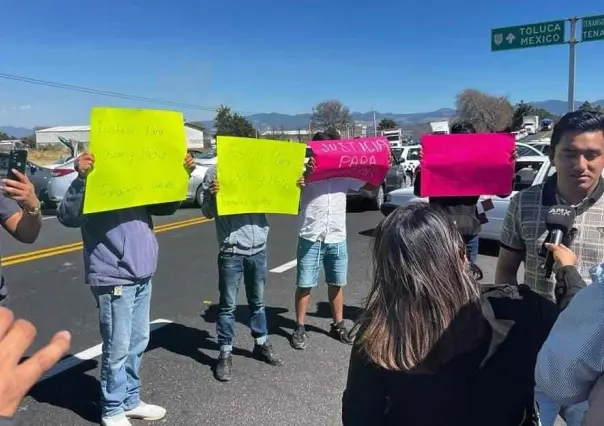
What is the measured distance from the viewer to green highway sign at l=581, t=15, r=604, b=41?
13.9 meters

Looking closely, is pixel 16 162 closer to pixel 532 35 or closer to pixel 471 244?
pixel 471 244

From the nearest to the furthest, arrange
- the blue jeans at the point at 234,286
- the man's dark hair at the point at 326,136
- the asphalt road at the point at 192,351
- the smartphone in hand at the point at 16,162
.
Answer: the smartphone in hand at the point at 16,162 → the asphalt road at the point at 192,351 → the blue jeans at the point at 234,286 → the man's dark hair at the point at 326,136

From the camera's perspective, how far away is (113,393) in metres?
3.16

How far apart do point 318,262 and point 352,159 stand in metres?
0.96

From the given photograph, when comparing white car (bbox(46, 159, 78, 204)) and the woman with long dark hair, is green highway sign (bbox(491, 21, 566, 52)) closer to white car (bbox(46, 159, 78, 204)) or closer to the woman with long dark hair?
white car (bbox(46, 159, 78, 204))

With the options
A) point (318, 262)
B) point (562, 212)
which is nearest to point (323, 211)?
point (318, 262)

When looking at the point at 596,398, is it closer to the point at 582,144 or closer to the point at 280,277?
the point at 582,144

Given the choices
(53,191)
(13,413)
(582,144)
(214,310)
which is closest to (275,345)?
(214,310)

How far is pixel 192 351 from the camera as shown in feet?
14.6

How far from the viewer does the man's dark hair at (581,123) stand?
233 cm

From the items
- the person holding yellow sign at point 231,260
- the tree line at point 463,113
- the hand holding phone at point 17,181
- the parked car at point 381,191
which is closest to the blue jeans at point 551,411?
the hand holding phone at point 17,181

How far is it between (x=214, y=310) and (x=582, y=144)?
421 centimetres

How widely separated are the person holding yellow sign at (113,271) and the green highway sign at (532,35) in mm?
14028

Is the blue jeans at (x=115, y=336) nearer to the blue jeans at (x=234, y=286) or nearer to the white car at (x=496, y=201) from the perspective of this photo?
the blue jeans at (x=234, y=286)
